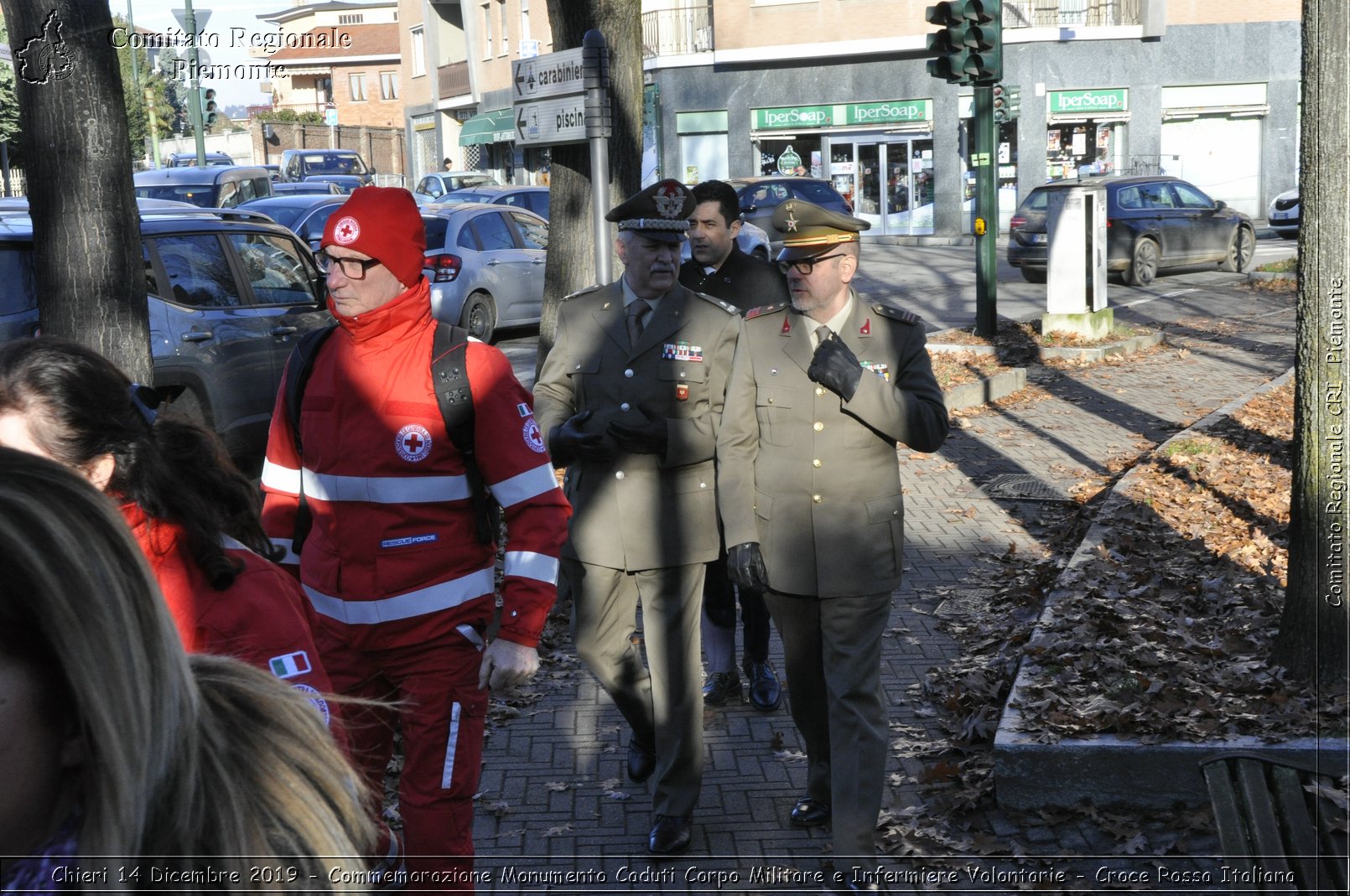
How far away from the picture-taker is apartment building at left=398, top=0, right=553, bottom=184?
45156 mm

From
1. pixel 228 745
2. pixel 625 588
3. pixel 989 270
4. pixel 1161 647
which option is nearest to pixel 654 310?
pixel 625 588

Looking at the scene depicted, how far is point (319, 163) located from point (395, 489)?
119 ft

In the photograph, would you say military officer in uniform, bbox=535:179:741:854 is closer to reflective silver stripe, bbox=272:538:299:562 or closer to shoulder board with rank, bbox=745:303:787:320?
shoulder board with rank, bbox=745:303:787:320

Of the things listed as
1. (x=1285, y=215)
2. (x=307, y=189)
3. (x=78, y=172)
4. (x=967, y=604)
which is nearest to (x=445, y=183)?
(x=307, y=189)

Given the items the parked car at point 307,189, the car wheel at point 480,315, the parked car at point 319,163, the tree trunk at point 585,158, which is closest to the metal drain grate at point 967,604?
the tree trunk at point 585,158

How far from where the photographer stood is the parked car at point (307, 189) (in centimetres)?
2853

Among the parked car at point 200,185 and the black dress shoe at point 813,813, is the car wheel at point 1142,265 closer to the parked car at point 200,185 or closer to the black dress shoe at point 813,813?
the parked car at point 200,185

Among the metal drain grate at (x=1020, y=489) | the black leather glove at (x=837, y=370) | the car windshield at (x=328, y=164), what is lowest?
the metal drain grate at (x=1020, y=489)

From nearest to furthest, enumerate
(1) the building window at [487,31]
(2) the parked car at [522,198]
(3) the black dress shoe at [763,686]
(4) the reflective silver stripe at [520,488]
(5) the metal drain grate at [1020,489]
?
(4) the reflective silver stripe at [520,488] → (3) the black dress shoe at [763,686] → (5) the metal drain grate at [1020,489] → (2) the parked car at [522,198] → (1) the building window at [487,31]

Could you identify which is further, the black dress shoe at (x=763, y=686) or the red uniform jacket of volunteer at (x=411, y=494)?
the black dress shoe at (x=763, y=686)

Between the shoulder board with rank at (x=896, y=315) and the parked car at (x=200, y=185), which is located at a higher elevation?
the parked car at (x=200, y=185)

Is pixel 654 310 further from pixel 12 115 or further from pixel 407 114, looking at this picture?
pixel 407 114

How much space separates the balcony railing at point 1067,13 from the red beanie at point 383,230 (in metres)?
36.1

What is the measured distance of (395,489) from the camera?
353 cm
